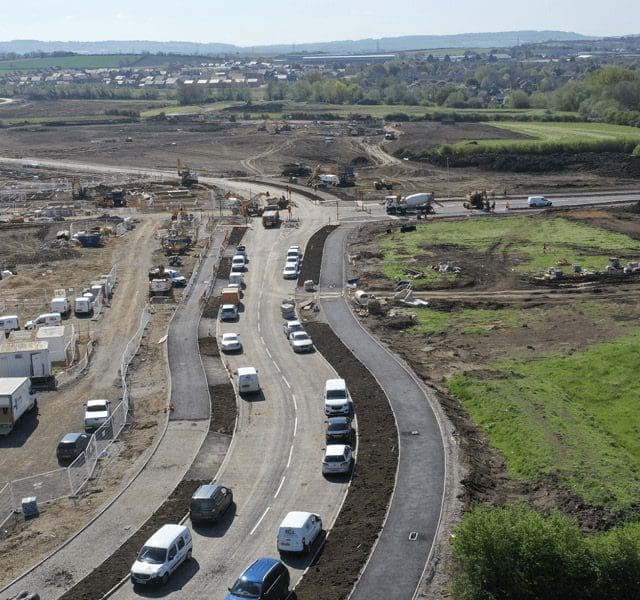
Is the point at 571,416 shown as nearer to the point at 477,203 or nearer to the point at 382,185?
the point at 477,203

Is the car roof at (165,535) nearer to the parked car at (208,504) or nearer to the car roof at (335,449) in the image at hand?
the parked car at (208,504)

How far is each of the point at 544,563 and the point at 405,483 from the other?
9.91m

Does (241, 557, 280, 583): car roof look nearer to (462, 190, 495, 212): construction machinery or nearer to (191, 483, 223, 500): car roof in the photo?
(191, 483, 223, 500): car roof

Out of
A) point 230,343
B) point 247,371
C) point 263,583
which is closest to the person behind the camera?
point 263,583

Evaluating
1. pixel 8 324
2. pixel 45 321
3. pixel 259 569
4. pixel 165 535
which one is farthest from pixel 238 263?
pixel 259 569

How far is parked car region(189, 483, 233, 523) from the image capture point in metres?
31.5

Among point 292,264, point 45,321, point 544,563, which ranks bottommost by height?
point 45,321

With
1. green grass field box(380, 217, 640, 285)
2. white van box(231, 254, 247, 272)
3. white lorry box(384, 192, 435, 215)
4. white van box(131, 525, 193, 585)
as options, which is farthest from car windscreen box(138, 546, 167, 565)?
white lorry box(384, 192, 435, 215)

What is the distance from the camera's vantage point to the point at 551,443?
126ft

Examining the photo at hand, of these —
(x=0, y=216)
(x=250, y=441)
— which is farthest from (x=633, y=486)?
(x=0, y=216)

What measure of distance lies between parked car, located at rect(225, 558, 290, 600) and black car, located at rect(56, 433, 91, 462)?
1496cm

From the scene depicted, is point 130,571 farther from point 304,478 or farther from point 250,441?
point 250,441

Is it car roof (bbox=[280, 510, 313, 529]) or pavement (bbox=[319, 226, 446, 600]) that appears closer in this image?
pavement (bbox=[319, 226, 446, 600])

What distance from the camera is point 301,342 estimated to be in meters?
51.2
